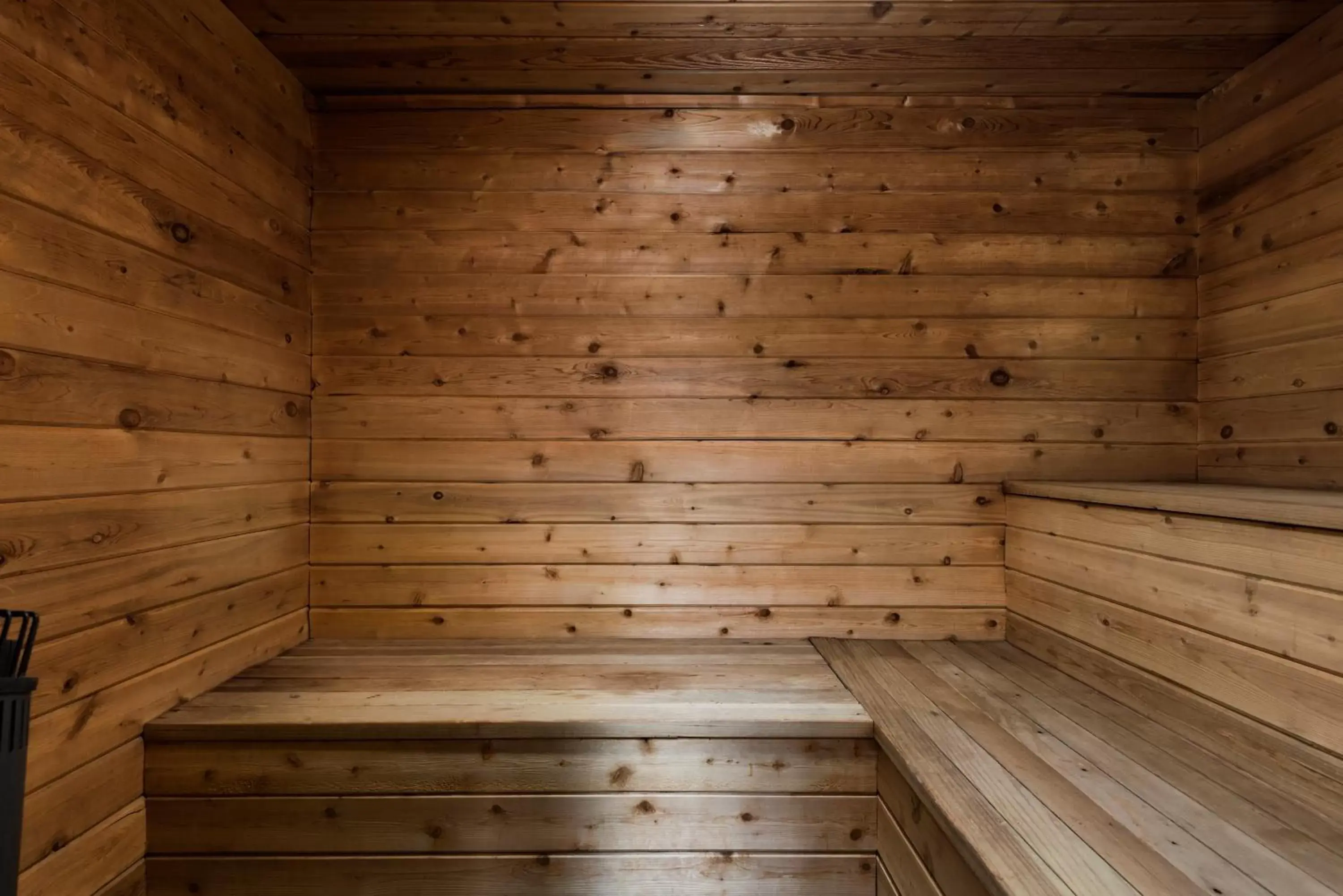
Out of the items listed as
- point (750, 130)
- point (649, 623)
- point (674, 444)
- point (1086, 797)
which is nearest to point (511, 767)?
point (649, 623)

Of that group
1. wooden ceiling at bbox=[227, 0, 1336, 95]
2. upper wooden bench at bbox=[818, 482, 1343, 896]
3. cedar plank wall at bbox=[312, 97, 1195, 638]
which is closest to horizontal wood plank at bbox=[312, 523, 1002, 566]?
cedar plank wall at bbox=[312, 97, 1195, 638]

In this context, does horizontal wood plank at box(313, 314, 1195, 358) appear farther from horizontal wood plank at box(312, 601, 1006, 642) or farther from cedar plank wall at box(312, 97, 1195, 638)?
horizontal wood plank at box(312, 601, 1006, 642)

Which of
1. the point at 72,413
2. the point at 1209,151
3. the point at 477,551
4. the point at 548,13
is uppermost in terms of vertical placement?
the point at 548,13

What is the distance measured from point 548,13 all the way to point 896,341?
1.39m

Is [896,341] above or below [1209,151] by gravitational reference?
below

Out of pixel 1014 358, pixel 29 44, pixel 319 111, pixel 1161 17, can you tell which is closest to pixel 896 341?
pixel 1014 358

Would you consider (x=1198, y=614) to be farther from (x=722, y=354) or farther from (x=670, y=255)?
(x=670, y=255)

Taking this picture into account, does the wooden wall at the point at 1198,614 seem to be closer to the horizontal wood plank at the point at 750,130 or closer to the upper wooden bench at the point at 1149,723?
the upper wooden bench at the point at 1149,723

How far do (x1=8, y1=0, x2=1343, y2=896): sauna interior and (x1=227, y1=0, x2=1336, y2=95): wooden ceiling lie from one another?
15 millimetres

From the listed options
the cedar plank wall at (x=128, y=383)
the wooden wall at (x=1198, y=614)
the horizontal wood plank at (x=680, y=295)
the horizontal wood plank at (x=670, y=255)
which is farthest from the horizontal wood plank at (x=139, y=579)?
the wooden wall at (x=1198, y=614)

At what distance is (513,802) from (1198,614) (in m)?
1.59

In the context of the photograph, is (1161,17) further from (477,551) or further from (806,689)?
(477,551)

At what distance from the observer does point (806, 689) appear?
1.74 m

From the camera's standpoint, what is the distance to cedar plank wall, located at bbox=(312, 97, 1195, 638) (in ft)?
7.13
